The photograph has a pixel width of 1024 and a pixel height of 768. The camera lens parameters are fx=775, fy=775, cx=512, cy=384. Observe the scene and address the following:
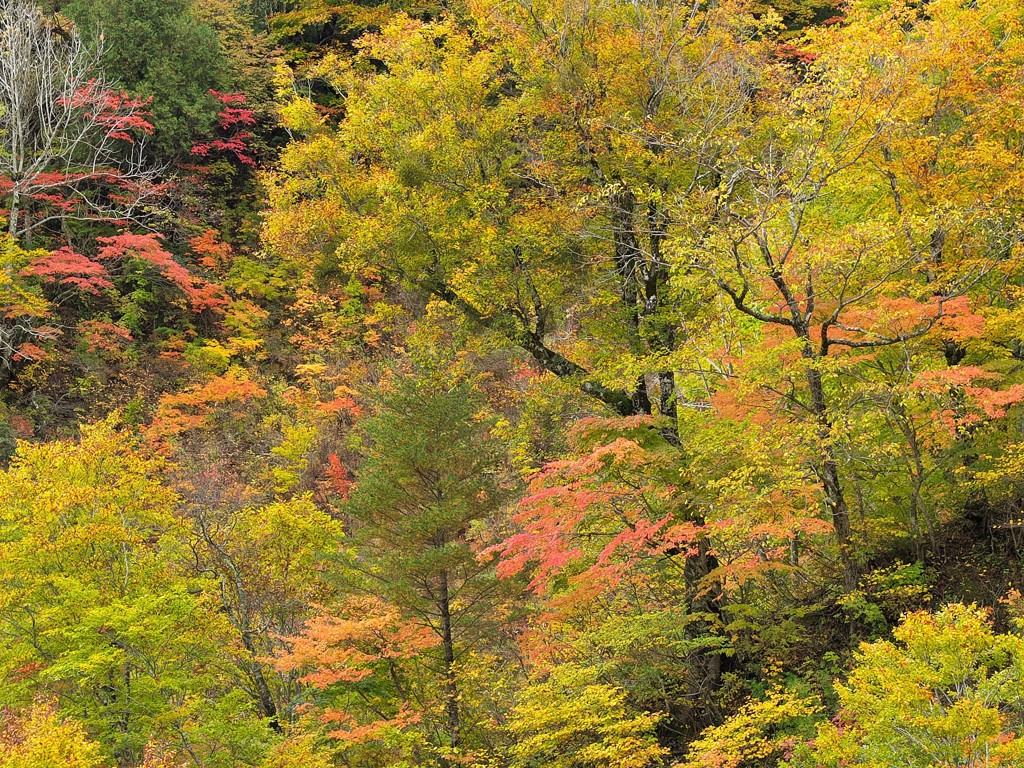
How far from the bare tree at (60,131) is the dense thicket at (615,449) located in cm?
1009

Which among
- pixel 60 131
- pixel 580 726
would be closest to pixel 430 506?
pixel 580 726

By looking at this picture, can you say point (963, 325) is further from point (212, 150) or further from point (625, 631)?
point (212, 150)

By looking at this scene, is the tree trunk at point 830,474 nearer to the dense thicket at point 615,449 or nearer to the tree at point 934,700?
the dense thicket at point 615,449

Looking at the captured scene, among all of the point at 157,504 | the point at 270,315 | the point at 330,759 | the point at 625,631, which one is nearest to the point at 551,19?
the point at 625,631

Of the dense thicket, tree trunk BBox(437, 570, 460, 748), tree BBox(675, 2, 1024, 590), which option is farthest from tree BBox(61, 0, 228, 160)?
tree BBox(675, 2, 1024, 590)

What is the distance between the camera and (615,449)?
335 inches

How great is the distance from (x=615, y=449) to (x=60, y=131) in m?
20.7

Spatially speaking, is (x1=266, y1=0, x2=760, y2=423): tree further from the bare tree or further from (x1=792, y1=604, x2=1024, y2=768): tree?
the bare tree

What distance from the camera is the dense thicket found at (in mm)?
8508

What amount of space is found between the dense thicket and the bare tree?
33.1 ft

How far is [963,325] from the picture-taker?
8336mm

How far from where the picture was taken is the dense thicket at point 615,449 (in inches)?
335

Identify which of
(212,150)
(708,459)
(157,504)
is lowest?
(157,504)

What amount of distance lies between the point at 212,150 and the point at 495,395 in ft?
41.6
